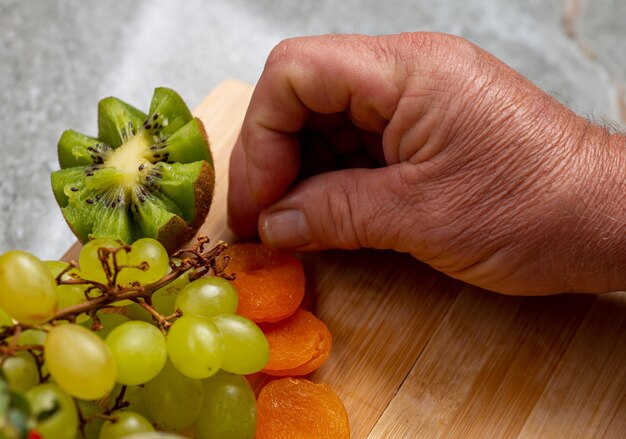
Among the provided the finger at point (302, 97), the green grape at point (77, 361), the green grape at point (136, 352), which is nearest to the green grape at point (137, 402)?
the green grape at point (136, 352)

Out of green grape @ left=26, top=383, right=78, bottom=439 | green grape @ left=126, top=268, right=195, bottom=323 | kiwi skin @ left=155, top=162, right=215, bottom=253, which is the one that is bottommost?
green grape @ left=26, top=383, right=78, bottom=439

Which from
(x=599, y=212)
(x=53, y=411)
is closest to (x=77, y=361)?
(x=53, y=411)

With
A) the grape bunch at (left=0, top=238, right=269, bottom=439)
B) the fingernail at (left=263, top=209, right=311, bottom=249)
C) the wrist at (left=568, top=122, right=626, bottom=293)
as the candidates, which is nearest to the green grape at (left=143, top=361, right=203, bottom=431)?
the grape bunch at (left=0, top=238, right=269, bottom=439)

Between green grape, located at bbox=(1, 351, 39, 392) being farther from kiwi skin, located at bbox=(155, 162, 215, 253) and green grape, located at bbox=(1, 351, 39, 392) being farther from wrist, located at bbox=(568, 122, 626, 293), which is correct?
wrist, located at bbox=(568, 122, 626, 293)

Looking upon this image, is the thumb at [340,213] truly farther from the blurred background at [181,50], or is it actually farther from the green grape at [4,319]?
the blurred background at [181,50]

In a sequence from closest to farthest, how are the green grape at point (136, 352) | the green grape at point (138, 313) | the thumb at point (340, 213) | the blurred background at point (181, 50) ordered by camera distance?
the green grape at point (136, 352), the green grape at point (138, 313), the thumb at point (340, 213), the blurred background at point (181, 50)

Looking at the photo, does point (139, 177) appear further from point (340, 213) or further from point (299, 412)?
point (299, 412)
